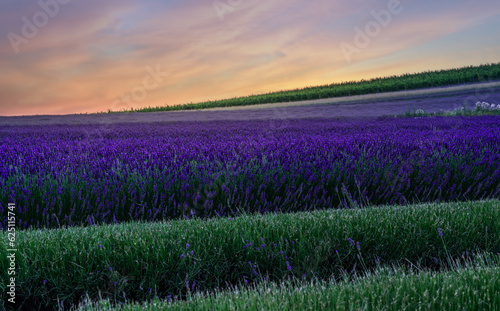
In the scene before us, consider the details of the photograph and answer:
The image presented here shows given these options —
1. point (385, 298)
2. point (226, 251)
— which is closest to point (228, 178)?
point (226, 251)

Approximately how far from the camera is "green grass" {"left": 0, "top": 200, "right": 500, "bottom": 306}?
9.80ft

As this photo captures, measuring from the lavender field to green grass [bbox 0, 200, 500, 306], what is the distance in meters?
1.14

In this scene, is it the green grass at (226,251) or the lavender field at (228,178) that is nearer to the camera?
the green grass at (226,251)

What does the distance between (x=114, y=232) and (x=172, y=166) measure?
83.7 inches

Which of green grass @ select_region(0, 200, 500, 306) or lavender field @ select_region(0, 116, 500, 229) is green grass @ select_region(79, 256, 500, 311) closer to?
green grass @ select_region(0, 200, 500, 306)

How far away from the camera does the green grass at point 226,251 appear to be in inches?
118

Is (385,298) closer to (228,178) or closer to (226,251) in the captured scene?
(226,251)

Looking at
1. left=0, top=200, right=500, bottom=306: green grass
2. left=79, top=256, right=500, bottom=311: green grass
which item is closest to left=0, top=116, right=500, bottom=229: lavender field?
left=0, top=200, right=500, bottom=306: green grass

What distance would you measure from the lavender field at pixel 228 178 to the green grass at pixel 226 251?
1.14 m

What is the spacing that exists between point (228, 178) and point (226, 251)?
1872 millimetres

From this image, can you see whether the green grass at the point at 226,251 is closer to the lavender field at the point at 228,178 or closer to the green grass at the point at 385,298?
the green grass at the point at 385,298

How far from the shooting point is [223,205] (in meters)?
5.09

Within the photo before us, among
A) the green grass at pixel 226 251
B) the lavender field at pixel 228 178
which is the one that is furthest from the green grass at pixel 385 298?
the lavender field at pixel 228 178

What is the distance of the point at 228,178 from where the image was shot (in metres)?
5.06
